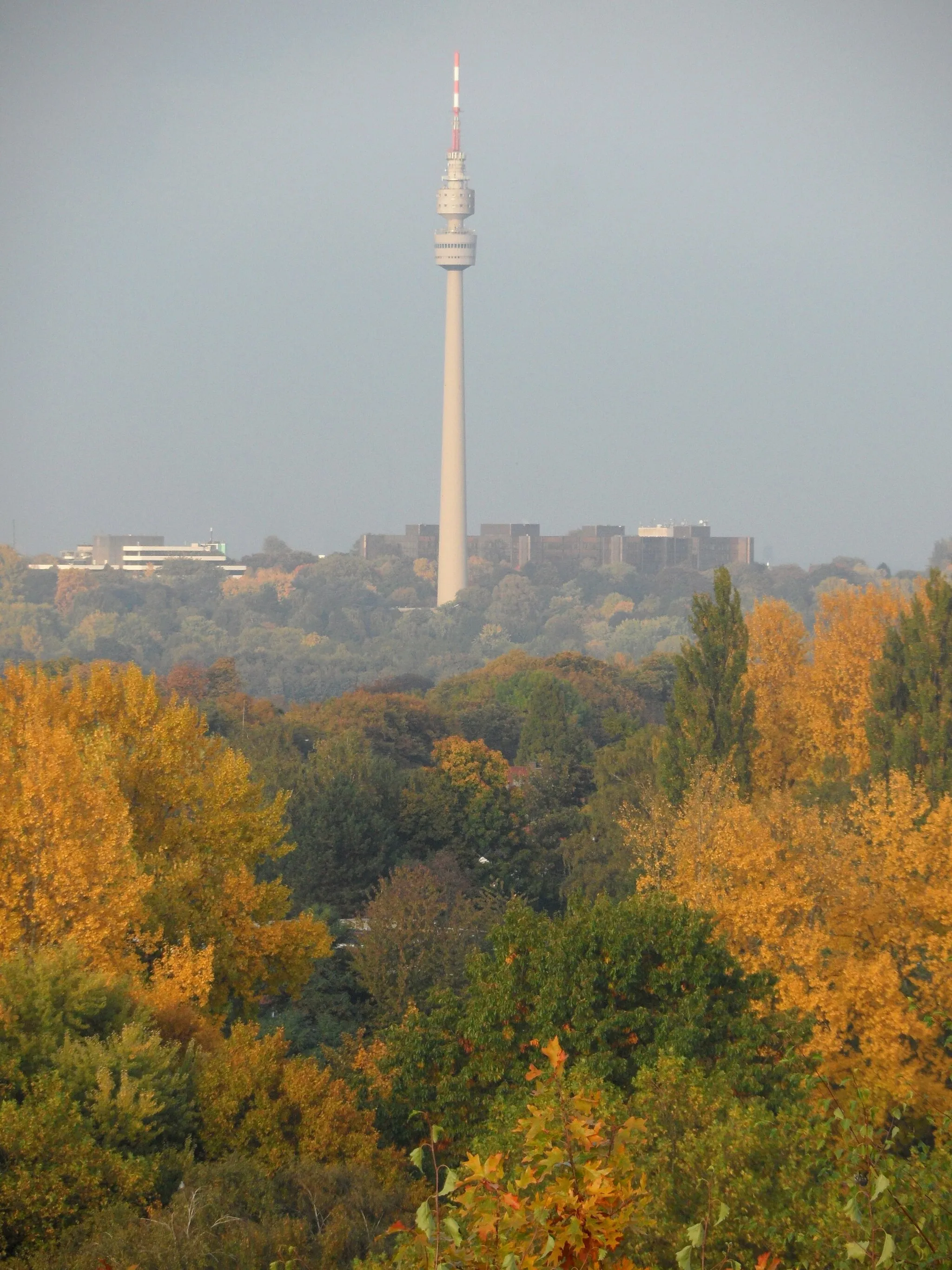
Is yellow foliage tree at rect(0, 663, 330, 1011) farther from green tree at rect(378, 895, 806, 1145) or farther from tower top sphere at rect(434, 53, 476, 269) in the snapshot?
tower top sphere at rect(434, 53, 476, 269)

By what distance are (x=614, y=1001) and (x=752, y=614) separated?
3792cm

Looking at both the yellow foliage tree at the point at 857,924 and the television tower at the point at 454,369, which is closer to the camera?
the yellow foliage tree at the point at 857,924

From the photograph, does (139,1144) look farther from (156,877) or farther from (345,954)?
(345,954)

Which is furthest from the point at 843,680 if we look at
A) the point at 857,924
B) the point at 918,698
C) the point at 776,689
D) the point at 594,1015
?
the point at 594,1015

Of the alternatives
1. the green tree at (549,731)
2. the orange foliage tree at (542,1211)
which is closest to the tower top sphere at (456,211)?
the green tree at (549,731)

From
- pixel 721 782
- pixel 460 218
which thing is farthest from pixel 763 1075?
pixel 460 218

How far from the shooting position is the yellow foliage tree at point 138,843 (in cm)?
2444

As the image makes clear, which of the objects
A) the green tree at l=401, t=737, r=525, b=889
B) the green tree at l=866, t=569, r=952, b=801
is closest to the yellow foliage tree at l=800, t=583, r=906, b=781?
the green tree at l=866, t=569, r=952, b=801

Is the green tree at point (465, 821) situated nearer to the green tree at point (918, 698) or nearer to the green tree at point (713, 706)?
the green tree at point (713, 706)

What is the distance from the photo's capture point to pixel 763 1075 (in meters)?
19.2

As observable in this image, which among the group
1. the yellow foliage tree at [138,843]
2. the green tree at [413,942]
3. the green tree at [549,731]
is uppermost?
the yellow foliage tree at [138,843]

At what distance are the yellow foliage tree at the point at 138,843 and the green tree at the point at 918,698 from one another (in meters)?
18.3

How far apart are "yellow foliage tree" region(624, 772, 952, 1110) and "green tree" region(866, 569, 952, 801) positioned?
980 centimetres

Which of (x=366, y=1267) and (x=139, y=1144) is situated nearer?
(x=366, y=1267)
